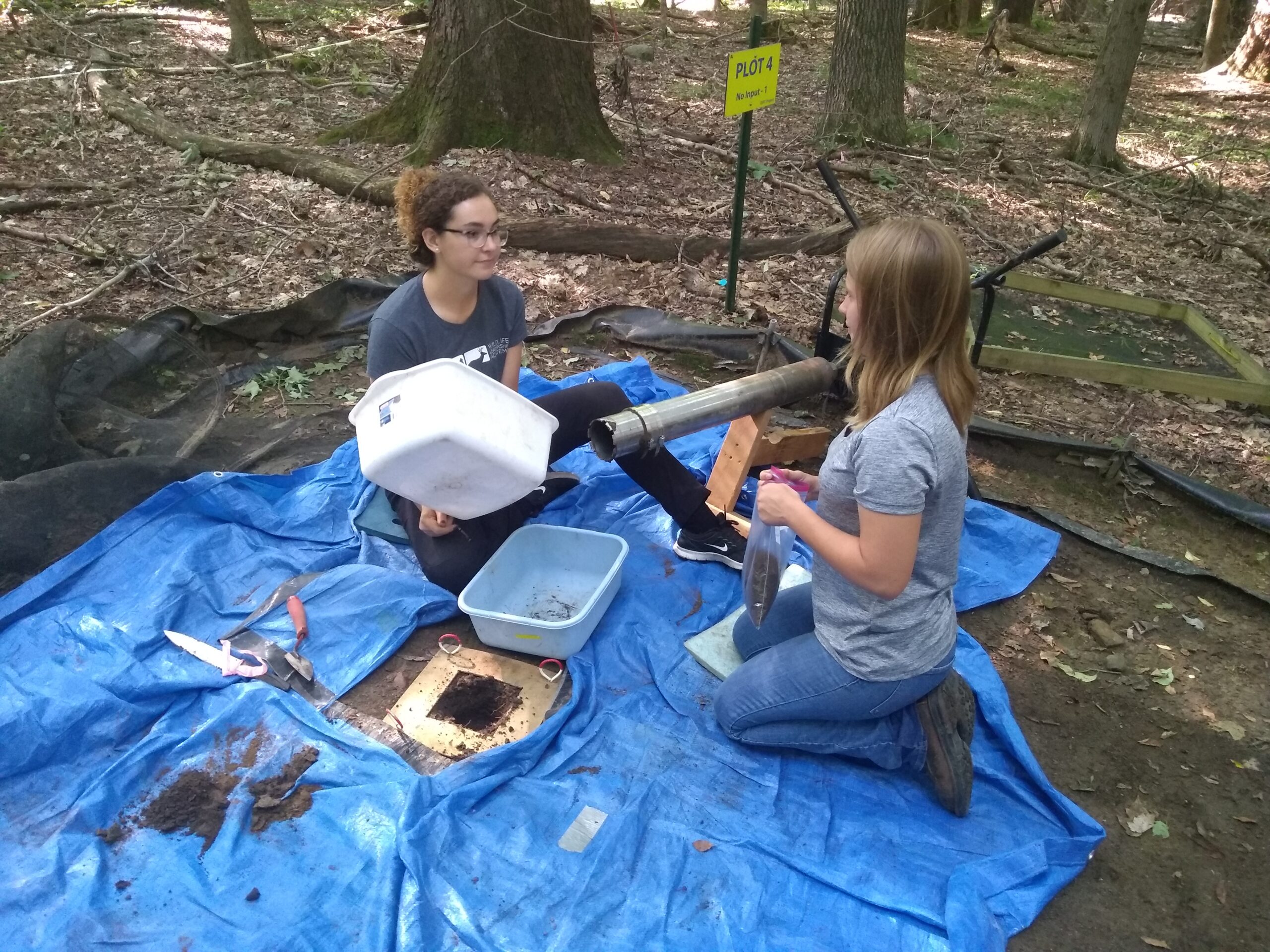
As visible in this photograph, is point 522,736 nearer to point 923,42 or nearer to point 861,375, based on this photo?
point 861,375

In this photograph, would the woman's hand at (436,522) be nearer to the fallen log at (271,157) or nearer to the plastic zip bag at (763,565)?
the plastic zip bag at (763,565)

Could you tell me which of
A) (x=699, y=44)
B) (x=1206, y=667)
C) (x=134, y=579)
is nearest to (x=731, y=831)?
(x=1206, y=667)

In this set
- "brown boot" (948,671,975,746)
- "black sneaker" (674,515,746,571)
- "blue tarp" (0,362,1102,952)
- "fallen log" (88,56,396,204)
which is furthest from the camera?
"fallen log" (88,56,396,204)

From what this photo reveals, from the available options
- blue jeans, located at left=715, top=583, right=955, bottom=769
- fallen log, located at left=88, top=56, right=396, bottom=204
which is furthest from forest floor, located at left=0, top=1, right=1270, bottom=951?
blue jeans, located at left=715, top=583, right=955, bottom=769

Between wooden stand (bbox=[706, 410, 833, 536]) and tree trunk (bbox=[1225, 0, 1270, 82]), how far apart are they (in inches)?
506

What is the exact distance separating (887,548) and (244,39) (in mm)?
9544

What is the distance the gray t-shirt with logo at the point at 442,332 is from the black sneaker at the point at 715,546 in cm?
90

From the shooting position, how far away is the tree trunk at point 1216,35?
40.9ft

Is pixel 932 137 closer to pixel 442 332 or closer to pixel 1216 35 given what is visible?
pixel 442 332

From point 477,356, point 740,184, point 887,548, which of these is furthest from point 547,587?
point 740,184

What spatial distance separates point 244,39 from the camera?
8.51 meters

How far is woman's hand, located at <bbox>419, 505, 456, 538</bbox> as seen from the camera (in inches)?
98.6

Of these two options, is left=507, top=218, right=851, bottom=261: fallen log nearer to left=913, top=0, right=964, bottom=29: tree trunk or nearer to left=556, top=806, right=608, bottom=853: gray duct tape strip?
left=556, top=806, right=608, bottom=853: gray duct tape strip

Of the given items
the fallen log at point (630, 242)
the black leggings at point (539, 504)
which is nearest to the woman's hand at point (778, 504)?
the black leggings at point (539, 504)
